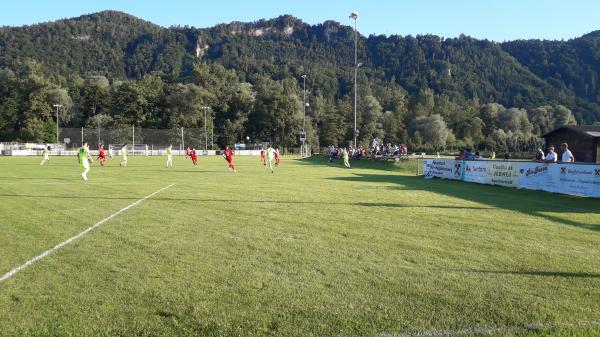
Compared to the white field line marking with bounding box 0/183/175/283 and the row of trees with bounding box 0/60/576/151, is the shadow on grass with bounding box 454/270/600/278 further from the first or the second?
the row of trees with bounding box 0/60/576/151

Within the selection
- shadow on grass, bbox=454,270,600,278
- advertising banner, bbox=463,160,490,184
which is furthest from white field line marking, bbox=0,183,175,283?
advertising banner, bbox=463,160,490,184

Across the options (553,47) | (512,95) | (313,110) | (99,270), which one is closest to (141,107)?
(313,110)

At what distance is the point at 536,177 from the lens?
2081 centimetres

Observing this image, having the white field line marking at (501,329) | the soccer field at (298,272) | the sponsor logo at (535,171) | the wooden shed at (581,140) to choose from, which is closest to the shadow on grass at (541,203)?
the soccer field at (298,272)

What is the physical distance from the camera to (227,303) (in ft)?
18.3

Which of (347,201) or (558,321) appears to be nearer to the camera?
(558,321)

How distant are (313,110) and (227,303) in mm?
130537

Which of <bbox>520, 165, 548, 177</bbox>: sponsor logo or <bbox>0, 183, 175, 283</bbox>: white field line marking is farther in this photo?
<bbox>520, 165, 548, 177</bbox>: sponsor logo

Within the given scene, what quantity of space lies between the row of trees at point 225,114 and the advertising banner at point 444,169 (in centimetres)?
6537

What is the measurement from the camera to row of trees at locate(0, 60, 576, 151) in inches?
4168

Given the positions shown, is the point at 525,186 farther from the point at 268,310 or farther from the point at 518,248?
the point at 268,310

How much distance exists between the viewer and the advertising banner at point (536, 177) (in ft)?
65.4

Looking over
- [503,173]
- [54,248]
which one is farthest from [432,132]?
[54,248]

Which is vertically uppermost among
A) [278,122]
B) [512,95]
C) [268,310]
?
[512,95]
